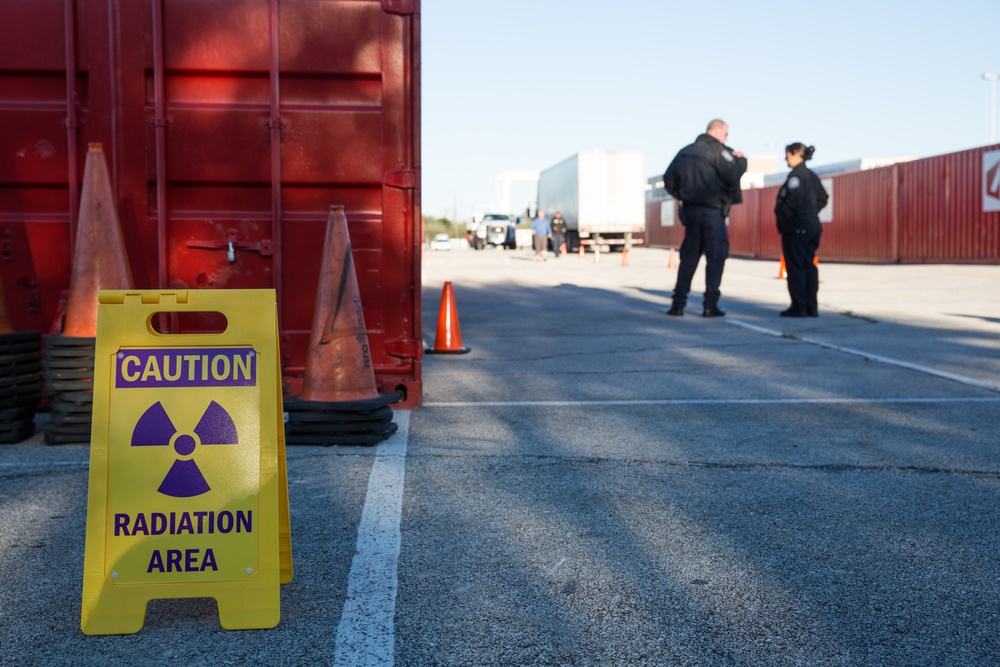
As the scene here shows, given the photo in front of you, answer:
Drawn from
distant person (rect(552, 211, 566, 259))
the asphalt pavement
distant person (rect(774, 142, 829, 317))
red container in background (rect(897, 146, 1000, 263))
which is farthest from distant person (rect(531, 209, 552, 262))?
the asphalt pavement

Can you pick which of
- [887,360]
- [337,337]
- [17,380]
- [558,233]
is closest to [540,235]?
[558,233]

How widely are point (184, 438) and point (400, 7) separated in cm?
414

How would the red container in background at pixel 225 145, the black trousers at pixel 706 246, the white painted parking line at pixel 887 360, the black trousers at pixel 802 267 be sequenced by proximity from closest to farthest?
the red container in background at pixel 225 145 → the white painted parking line at pixel 887 360 → the black trousers at pixel 802 267 → the black trousers at pixel 706 246

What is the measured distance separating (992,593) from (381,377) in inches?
167

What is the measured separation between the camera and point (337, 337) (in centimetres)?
609

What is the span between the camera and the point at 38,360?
20.9 feet

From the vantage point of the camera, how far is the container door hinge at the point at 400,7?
22.7ft

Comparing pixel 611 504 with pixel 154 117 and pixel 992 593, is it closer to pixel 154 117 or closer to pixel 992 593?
pixel 992 593

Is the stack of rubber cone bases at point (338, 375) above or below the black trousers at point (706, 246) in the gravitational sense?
below

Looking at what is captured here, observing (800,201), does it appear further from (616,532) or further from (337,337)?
(616,532)

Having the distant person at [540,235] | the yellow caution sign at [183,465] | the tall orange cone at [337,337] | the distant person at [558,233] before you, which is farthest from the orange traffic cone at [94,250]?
the distant person at [558,233]

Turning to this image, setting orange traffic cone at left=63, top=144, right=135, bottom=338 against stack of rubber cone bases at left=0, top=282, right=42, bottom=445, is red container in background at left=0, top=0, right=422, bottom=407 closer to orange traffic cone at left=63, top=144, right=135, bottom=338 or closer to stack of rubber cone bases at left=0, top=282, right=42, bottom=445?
orange traffic cone at left=63, top=144, right=135, bottom=338

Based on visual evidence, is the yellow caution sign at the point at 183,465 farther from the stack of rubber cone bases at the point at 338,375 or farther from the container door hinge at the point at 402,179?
the container door hinge at the point at 402,179

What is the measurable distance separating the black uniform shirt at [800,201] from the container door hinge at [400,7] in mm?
7407
